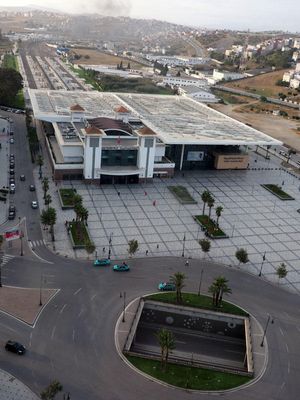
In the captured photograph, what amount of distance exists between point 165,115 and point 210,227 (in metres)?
54.4

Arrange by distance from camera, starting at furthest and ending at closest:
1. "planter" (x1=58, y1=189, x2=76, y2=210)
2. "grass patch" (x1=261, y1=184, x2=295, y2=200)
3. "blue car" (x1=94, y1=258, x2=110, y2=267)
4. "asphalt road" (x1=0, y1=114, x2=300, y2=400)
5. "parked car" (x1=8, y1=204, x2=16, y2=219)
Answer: "grass patch" (x1=261, y1=184, x2=295, y2=200) < "planter" (x1=58, y1=189, x2=76, y2=210) < "parked car" (x1=8, y1=204, x2=16, y2=219) < "blue car" (x1=94, y1=258, x2=110, y2=267) < "asphalt road" (x1=0, y1=114, x2=300, y2=400)

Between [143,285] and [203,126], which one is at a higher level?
[203,126]

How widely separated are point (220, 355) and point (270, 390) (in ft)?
27.4

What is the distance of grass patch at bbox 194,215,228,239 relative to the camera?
70.0 meters

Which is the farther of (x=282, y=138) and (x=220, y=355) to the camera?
(x=282, y=138)

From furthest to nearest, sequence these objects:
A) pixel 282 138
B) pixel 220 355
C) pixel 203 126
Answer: pixel 282 138 < pixel 203 126 < pixel 220 355

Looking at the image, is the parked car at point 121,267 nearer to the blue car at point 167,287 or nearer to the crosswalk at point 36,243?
the blue car at point 167,287

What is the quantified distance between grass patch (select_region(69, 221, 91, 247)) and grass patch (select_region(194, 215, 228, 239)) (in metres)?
19.5

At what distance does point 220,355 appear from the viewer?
48.4m

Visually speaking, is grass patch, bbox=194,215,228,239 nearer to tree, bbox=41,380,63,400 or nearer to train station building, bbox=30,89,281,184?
train station building, bbox=30,89,281,184

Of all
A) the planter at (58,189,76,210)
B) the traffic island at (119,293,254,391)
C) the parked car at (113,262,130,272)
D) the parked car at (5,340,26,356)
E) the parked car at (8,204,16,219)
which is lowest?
the traffic island at (119,293,254,391)

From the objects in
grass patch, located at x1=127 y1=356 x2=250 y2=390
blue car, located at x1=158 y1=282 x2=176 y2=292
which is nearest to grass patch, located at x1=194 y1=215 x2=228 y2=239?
blue car, located at x1=158 y1=282 x2=176 y2=292

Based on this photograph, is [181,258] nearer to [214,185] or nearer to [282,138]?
[214,185]

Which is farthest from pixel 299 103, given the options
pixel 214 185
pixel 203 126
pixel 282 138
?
pixel 214 185
